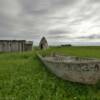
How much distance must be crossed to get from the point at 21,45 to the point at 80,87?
33201mm

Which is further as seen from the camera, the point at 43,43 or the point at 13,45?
the point at 43,43

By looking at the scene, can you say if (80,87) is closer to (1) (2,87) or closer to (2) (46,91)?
(2) (46,91)

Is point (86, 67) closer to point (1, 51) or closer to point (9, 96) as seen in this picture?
point (9, 96)

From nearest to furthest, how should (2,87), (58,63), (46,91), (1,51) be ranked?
(46,91), (2,87), (58,63), (1,51)

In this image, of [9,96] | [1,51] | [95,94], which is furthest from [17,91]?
[1,51]

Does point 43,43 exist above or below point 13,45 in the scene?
above

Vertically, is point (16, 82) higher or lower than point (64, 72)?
lower

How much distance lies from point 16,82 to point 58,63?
2.77 m

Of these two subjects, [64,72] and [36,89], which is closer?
[36,89]

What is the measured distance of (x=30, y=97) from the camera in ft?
20.5

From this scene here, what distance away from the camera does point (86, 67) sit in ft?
25.1

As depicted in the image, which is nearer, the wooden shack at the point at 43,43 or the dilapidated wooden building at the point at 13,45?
the dilapidated wooden building at the point at 13,45

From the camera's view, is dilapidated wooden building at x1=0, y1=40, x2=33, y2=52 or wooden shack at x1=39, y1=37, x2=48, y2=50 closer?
dilapidated wooden building at x1=0, y1=40, x2=33, y2=52

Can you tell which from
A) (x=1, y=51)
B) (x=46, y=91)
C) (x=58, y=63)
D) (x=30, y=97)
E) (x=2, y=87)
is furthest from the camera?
(x=1, y=51)
